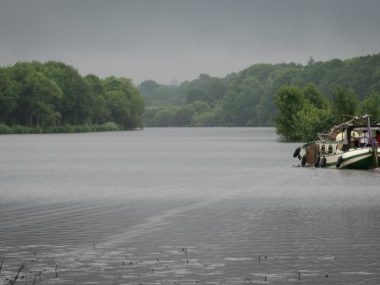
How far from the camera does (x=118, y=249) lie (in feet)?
80.9

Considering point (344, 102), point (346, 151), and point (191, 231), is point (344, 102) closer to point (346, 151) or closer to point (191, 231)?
point (346, 151)

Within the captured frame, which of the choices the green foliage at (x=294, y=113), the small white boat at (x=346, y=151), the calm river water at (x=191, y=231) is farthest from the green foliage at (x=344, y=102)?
the calm river water at (x=191, y=231)

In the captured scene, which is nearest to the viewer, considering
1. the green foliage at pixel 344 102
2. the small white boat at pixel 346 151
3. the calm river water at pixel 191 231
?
the calm river water at pixel 191 231

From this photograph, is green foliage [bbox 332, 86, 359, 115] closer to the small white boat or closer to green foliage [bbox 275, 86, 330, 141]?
green foliage [bbox 275, 86, 330, 141]

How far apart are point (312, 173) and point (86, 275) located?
147ft

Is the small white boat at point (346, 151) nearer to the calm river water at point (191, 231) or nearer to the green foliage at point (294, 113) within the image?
the calm river water at point (191, 231)

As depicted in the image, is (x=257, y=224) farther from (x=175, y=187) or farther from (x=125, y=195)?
(x=175, y=187)

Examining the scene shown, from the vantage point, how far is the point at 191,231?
29.0m

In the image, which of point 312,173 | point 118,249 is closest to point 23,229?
point 118,249

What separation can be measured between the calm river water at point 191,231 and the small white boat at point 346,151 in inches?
337

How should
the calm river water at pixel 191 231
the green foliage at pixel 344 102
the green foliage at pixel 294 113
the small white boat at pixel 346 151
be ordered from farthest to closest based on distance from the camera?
the green foliage at pixel 294 113
the green foliage at pixel 344 102
the small white boat at pixel 346 151
the calm river water at pixel 191 231

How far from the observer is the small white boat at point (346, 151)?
218ft

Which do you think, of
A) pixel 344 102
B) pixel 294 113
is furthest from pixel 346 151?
pixel 294 113

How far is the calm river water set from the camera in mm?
20953
